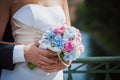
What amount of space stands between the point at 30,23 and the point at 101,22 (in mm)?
12488

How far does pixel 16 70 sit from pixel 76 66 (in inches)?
31.5

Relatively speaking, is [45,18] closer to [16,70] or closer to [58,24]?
[58,24]

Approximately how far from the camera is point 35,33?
2643mm

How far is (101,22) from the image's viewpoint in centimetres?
1502

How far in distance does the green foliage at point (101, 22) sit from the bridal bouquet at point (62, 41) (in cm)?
1073

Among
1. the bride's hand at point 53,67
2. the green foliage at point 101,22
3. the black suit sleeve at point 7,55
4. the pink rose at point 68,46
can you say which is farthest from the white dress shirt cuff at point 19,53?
the green foliage at point 101,22

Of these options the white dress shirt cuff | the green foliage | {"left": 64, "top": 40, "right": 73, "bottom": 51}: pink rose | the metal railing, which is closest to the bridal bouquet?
{"left": 64, "top": 40, "right": 73, "bottom": 51}: pink rose

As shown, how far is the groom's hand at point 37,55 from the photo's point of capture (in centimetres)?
256

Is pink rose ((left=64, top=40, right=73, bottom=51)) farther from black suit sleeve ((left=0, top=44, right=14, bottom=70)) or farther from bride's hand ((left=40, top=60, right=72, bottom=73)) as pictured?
black suit sleeve ((left=0, top=44, right=14, bottom=70))

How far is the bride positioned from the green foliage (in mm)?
10668

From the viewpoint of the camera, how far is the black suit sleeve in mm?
2629

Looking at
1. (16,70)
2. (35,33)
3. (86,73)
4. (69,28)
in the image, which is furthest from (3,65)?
(86,73)

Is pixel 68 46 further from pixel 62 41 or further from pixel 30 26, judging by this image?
pixel 30 26

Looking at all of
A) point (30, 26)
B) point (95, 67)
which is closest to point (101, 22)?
point (95, 67)
